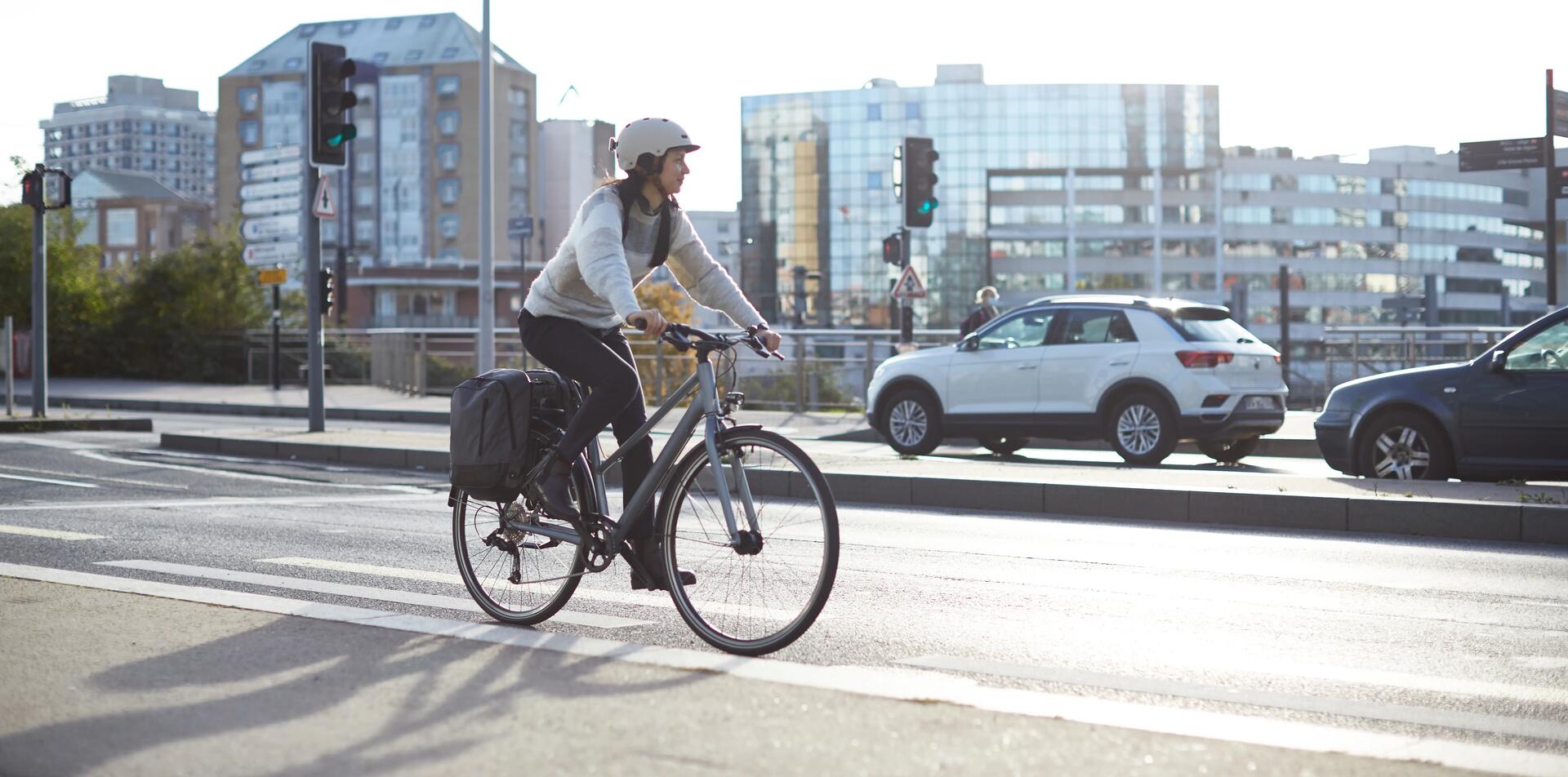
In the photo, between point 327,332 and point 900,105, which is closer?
point 327,332

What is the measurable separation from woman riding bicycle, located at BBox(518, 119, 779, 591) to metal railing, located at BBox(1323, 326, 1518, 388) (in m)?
19.1

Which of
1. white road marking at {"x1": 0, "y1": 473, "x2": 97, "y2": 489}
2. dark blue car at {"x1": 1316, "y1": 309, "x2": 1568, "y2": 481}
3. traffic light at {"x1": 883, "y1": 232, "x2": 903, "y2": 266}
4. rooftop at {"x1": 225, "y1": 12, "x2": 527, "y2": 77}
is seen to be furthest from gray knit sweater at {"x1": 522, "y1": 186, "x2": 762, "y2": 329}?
rooftop at {"x1": 225, "y1": 12, "x2": 527, "y2": 77}

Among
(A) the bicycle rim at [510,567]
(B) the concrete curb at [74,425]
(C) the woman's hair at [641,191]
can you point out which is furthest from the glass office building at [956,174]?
(C) the woman's hair at [641,191]

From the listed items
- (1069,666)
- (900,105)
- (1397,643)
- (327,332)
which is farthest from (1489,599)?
(900,105)

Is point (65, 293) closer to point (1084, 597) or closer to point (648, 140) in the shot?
point (1084, 597)

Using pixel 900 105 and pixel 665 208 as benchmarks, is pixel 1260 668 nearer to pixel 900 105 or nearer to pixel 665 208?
pixel 665 208

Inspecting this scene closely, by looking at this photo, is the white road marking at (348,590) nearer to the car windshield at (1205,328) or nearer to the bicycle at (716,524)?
the bicycle at (716,524)

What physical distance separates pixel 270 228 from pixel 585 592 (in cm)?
2868

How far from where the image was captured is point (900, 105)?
11075 cm

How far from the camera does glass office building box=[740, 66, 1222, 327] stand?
11031 cm

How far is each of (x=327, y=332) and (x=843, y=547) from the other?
28786 mm

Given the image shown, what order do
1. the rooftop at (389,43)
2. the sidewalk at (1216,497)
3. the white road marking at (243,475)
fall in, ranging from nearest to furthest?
1. the sidewalk at (1216,497)
2. the white road marking at (243,475)
3. the rooftop at (389,43)

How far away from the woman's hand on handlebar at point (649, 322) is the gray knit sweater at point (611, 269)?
0.79 ft

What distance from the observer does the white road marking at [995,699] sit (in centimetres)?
374
